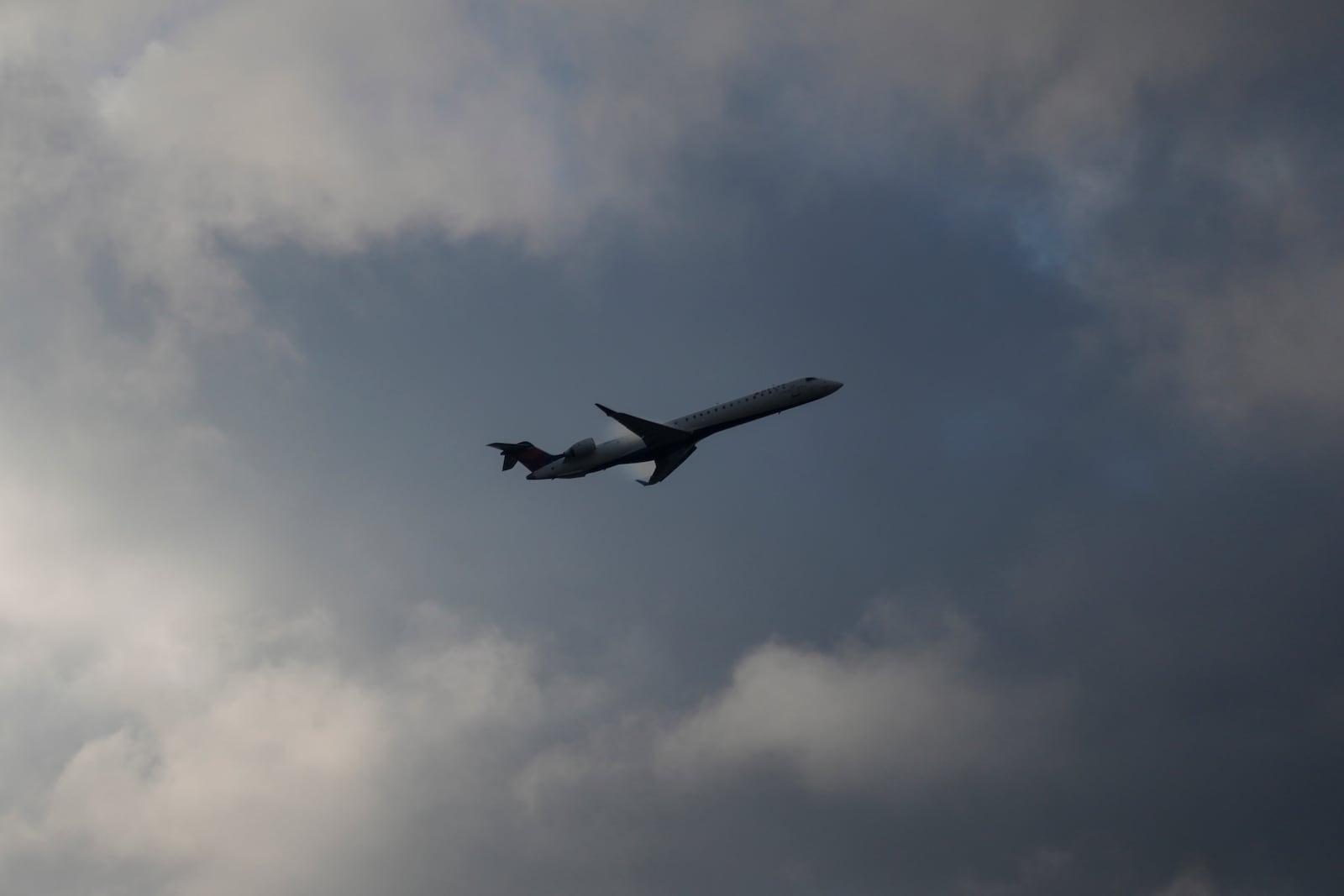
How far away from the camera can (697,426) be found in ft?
559

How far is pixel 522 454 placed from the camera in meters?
188

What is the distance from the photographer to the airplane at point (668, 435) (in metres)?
167

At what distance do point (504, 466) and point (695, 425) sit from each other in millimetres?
32808

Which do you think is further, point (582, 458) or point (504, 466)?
point (504, 466)

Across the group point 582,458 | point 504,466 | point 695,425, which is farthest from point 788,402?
point 504,466

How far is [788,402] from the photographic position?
547 ft

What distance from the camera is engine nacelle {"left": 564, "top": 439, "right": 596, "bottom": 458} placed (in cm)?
17512

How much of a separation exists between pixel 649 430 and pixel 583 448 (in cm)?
1028

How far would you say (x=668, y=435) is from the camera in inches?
6732

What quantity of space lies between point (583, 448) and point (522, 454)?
54.3 feet

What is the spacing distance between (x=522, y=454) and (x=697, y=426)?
102 ft

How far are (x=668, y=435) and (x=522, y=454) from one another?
2753cm

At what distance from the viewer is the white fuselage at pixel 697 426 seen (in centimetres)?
16662

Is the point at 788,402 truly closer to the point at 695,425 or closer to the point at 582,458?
the point at 695,425
